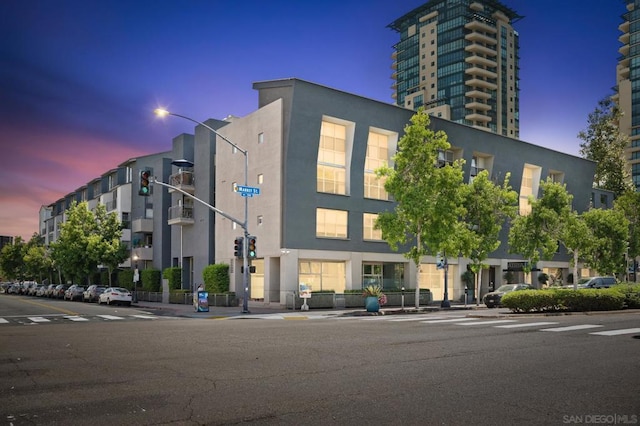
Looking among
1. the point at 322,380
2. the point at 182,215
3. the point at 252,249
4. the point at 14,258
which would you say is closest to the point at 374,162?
the point at 252,249

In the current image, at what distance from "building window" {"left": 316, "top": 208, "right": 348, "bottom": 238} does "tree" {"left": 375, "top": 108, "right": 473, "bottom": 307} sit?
5731 millimetres

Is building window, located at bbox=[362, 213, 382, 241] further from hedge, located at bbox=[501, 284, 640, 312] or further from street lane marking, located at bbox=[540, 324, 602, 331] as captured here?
street lane marking, located at bbox=[540, 324, 602, 331]

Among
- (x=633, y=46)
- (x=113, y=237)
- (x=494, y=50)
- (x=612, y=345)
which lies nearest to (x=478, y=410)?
(x=612, y=345)

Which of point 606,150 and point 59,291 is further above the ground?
point 606,150

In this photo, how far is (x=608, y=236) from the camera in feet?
160

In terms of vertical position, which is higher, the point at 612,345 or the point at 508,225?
the point at 508,225

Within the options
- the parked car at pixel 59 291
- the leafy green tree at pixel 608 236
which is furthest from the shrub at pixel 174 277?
the leafy green tree at pixel 608 236

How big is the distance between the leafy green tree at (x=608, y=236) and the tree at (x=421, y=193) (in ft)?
66.7

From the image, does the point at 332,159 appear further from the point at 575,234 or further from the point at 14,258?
the point at 14,258

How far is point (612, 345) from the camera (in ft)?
46.8

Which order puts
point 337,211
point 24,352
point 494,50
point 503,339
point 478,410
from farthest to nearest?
point 494,50 → point 337,211 → point 503,339 → point 24,352 → point 478,410

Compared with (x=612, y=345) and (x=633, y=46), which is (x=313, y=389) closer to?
(x=612, y=345)

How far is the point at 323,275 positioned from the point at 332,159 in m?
8.68

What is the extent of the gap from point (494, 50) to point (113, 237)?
319 ft
